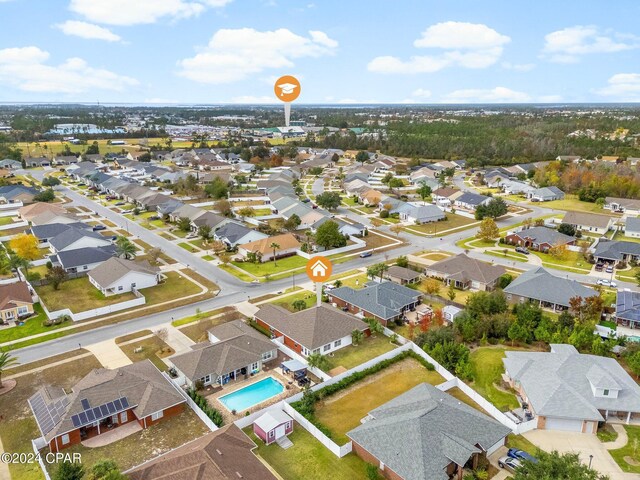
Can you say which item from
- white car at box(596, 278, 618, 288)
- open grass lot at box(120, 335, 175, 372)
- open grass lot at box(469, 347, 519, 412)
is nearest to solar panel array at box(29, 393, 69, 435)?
open grass lot at box(120, 335, 175, 372)

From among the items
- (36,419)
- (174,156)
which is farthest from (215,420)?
(174,156)

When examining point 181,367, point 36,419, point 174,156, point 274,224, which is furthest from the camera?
point 174,156

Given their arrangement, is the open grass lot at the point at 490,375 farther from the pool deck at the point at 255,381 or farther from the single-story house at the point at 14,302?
the single-story house at the point at 14,302

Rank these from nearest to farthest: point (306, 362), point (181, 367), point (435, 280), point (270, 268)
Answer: point (181, 367) → point (306, 362) → point (435, 280) → point (270, 268)

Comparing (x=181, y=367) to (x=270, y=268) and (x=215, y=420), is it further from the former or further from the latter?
(x=270, y=268)

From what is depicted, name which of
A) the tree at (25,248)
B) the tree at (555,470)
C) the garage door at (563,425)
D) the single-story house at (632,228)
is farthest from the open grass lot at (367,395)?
the single-story house at (632,228)

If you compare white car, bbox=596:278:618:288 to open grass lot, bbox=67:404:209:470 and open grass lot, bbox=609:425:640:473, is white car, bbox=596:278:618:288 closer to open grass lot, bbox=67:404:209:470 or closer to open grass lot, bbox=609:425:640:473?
open grass lot, bbox=609:425:640:473
